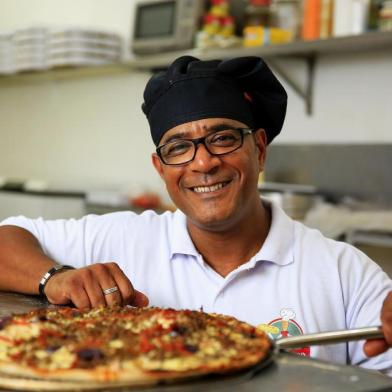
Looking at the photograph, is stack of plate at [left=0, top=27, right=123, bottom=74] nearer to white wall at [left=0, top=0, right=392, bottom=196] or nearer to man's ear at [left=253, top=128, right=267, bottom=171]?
white wall at [left=0, top=0, right=392, bottom=196]

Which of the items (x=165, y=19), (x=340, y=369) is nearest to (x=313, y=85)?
(x=165, y=19)

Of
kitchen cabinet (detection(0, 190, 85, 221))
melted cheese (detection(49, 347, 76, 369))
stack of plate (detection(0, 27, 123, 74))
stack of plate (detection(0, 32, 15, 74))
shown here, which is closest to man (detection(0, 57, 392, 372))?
melted cheese (detection(49, 347, 76, 369))

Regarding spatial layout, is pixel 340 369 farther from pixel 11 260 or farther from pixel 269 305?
pixel 11 260

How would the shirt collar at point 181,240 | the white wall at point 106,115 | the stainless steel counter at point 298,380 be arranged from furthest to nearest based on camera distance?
the white wall at point 106,115
the shirt collar at point 181,240
the stainless steel counter at point 298,380

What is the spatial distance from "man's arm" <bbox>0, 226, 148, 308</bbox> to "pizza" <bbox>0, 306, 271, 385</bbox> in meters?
0.13

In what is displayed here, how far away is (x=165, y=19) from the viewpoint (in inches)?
176

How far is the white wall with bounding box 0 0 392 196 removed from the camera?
148 inches

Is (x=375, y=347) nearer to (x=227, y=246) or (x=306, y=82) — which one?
(x=227, y=246)

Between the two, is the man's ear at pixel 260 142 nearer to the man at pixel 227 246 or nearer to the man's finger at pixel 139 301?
the man at pixel 227 246

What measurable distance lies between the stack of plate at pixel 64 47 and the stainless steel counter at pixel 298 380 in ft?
12.7

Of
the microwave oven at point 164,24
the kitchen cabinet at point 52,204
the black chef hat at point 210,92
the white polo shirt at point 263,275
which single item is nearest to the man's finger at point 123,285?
the white polo shirt at point 263,275

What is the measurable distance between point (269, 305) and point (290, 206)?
183 cm

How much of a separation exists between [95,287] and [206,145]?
1.39 feet

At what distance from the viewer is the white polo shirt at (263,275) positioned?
170cm
